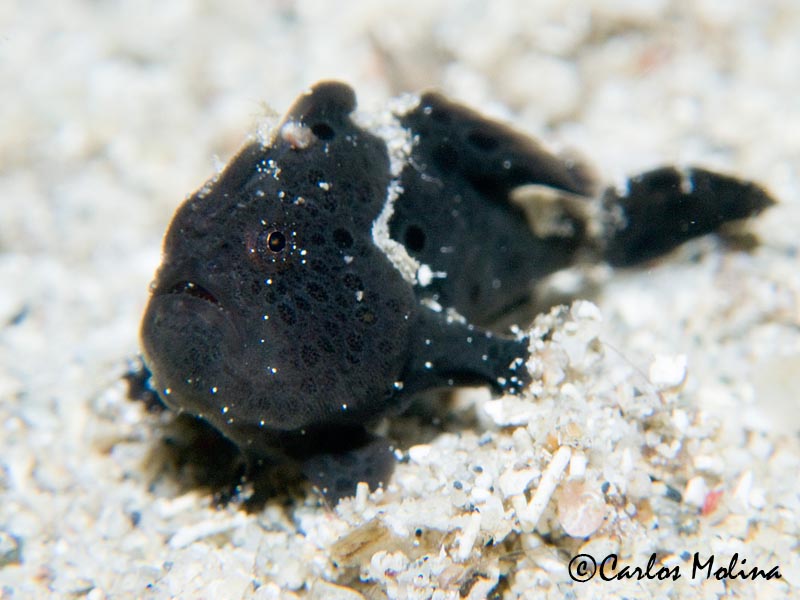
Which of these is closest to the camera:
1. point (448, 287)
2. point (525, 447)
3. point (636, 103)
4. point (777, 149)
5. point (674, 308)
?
point (525, 447)

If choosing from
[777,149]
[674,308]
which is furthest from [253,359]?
[777,149]

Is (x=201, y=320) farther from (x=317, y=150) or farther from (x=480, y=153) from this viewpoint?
(x=480, y=153)

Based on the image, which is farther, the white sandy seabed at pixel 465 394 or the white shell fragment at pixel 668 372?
the white shell fragment at pixel 668 372

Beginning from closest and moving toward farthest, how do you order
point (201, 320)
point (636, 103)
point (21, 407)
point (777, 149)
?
1. point (201, 320)
2. point (21, 407)
3. point (777, 149)
4. point (636, 103)

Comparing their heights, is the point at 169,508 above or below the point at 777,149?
below

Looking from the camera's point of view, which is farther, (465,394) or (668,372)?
(465,394)

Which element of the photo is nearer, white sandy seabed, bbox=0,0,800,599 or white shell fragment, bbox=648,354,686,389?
white sandy seabed, bbox=0,0,800,599

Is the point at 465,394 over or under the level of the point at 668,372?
under

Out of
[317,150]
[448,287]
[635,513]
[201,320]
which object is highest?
[317,150]
